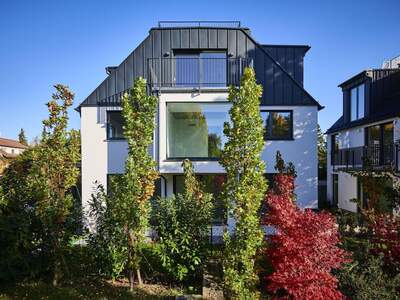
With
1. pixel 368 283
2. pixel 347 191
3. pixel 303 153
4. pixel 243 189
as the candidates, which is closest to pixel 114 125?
pixel 303 153

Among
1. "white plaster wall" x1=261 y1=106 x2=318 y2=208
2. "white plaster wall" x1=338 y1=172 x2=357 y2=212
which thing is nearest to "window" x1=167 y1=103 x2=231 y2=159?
"white plaster wall" x1=261 y1=106 x2=318 y2=208

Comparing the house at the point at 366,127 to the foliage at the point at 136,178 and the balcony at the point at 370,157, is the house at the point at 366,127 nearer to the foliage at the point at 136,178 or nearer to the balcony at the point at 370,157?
the balcony at the point at 370,157

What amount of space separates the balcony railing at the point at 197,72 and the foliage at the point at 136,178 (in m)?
5.01

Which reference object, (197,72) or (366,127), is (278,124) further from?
(366,127)

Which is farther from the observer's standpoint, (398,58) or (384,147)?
(398,58)

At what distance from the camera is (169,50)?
1415 centimetres

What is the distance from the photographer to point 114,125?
14211 millimetres

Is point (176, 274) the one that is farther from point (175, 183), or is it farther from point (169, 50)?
point (169, 50)

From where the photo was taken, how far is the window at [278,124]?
13477 millimetres

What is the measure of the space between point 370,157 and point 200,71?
31.9ft

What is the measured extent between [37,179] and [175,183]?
6551 mm

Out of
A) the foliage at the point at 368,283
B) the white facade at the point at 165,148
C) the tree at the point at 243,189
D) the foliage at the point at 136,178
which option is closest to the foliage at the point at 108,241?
the foliage at the point at 136,178

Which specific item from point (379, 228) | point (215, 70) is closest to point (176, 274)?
point (379, 228)

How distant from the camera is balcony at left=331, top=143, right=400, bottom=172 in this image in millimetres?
12822
